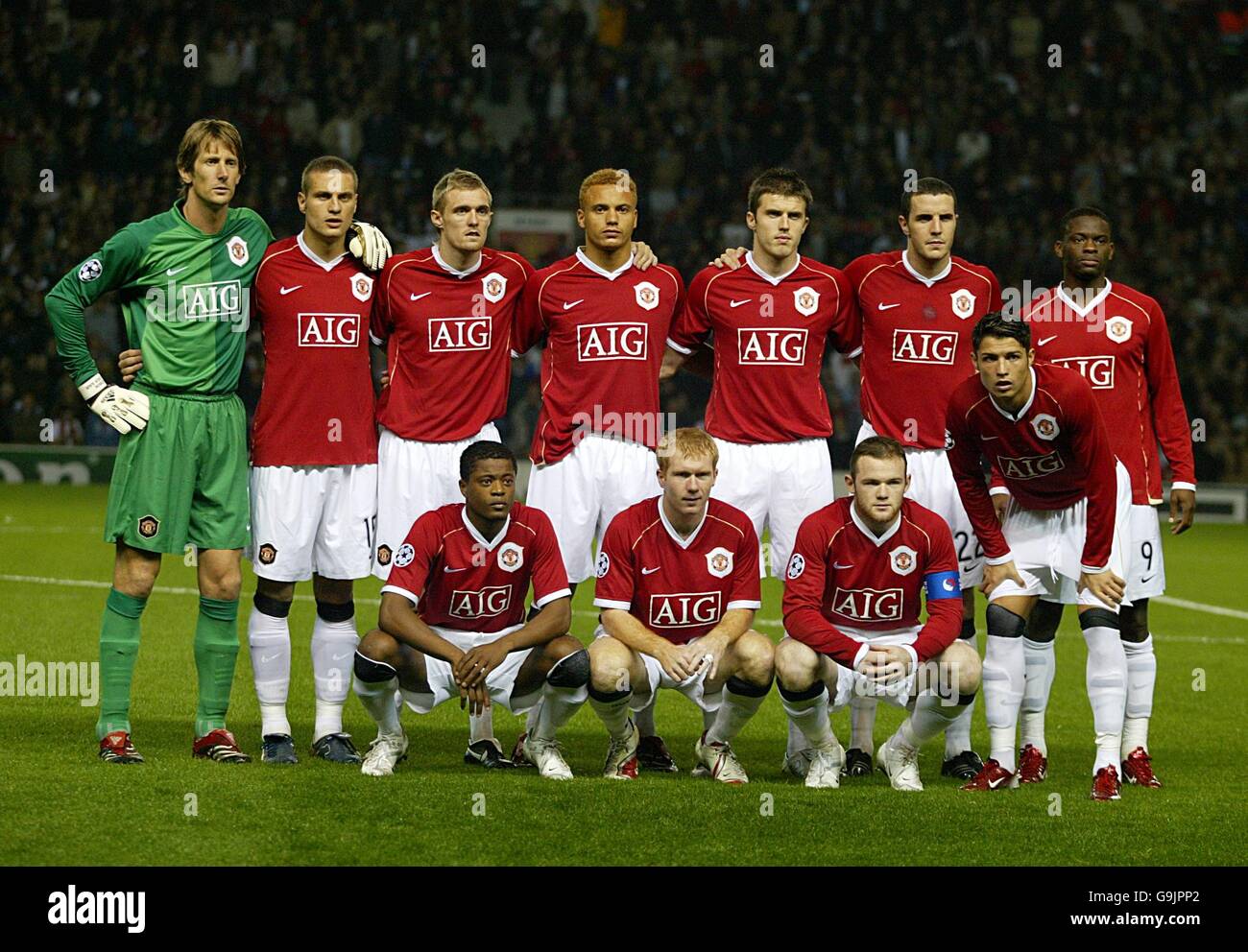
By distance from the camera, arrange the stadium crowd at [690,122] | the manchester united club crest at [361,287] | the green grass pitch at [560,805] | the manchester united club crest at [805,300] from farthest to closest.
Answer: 1. the stadium crowd at [690,122]
2. the manchester united club crest at [805,300]
3. the manchester united club crest at [361,287]
4. the green grass pitch at [560,805]

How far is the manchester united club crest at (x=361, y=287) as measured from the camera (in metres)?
6.71

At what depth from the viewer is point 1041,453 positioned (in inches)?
251

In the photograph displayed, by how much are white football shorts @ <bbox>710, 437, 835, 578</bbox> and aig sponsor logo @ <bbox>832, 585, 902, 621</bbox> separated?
19.4 inches

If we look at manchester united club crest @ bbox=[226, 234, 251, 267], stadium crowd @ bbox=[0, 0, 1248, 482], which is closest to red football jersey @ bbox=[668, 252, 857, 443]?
manchester united club crest @ bbox=[226, 234, 251, 267]

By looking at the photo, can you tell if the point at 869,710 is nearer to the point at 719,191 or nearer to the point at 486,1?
the point at 719,191

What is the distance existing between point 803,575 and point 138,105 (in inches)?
620

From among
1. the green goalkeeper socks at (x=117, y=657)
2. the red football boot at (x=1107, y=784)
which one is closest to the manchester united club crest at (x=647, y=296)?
the green goalkeeper socks at (x=117, y=657)

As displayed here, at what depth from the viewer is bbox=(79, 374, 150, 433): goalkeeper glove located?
6.34 meters

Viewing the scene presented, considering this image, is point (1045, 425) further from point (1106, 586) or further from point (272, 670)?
point (272, 670)

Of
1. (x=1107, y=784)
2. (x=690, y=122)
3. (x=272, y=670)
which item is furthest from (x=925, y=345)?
(x=690, y=122)

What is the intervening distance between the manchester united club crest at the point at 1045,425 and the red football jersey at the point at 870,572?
0.50 meters

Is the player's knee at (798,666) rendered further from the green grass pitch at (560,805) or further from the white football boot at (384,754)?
the white football boot at (384,754)

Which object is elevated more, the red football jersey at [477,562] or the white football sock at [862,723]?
the red football jersey at [477,562]

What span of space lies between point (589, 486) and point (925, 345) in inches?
57.8
